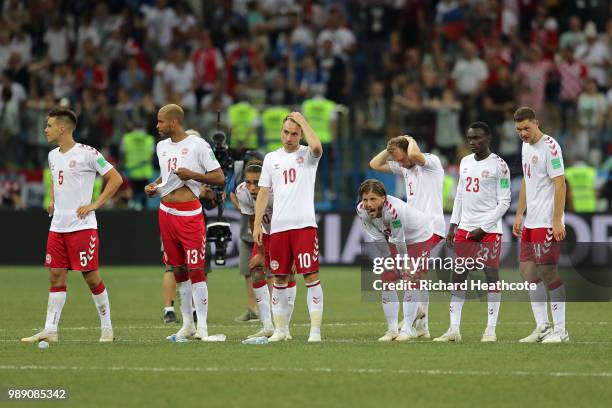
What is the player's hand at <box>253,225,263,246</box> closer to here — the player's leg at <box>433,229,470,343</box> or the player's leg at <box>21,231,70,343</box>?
the player's leg at <box>21,231,70,343</box>

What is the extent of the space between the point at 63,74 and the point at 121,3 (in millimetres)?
3382

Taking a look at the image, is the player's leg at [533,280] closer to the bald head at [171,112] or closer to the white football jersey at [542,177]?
the white football jersey at [542,177]

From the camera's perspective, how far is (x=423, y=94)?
89.4 ft

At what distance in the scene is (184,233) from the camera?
13.7 metres

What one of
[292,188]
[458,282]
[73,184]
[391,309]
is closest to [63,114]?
[73,184]

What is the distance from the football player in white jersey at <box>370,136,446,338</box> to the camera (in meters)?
14.4

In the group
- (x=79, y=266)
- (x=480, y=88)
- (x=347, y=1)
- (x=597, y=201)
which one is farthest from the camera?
(x=347, y=1)

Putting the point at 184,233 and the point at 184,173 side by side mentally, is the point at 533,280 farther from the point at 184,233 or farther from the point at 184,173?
the point at 184,173

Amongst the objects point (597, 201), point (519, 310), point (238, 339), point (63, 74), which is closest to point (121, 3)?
point (63, 74)

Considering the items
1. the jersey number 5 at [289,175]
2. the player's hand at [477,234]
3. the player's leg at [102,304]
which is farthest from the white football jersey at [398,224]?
the player's leg at [102,304]

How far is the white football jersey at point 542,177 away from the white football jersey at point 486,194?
0.27m

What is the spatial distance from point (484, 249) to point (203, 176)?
3.04m

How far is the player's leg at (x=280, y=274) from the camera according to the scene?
44.3 ft

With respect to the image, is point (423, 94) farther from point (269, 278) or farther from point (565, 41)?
point (269, 278)
